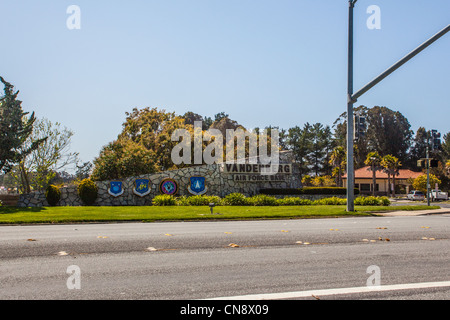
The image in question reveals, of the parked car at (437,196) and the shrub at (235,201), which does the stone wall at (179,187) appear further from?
the parked car at (437,196)

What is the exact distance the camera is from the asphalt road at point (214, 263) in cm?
558

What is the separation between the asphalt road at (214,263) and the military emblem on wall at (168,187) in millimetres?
21239

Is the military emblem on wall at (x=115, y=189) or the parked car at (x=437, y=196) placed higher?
the military emblem on wall at (x=115, y=189)

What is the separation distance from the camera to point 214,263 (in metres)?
7.21

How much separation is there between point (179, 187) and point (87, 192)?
270 inches

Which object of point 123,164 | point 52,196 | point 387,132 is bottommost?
point 52,196

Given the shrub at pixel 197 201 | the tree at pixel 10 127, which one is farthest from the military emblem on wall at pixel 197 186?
the tree at pixel 10 127

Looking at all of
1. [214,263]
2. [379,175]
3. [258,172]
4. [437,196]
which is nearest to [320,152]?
[379,175]

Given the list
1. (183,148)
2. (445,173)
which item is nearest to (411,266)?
(183,148)

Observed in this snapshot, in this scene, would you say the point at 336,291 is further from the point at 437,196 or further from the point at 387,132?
the point at 387,132

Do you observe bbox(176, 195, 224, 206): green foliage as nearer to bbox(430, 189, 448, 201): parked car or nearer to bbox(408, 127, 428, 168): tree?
bbox(430, 189, 448, 201): parked car

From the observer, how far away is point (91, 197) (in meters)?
30.2
